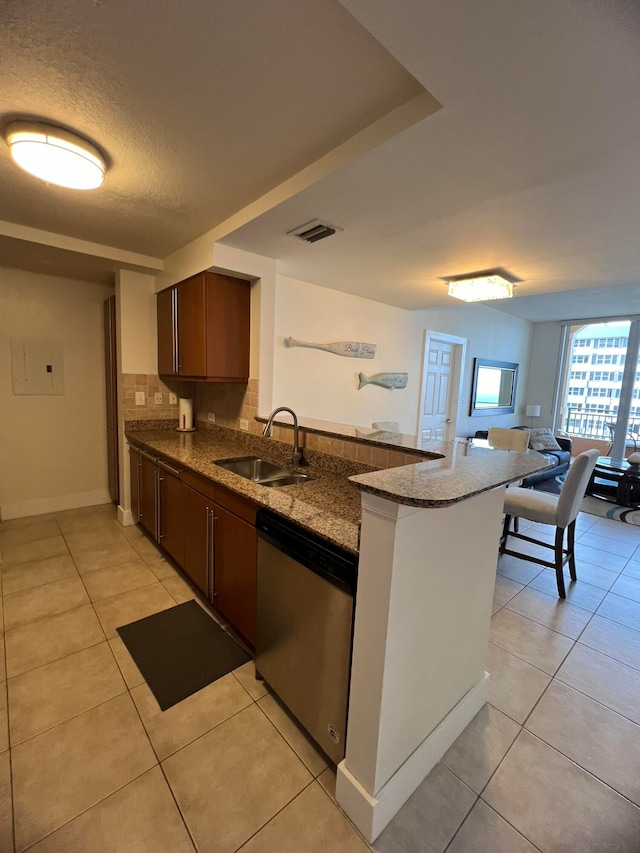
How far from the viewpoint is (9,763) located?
1.35 m

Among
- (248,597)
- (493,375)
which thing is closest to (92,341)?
(248,597)

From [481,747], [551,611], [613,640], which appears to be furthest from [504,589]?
[481,747]

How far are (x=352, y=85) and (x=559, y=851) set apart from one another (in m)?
2.55

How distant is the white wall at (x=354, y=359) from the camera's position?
3410 millimetres

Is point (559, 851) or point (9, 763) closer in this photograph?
point (559, 851)

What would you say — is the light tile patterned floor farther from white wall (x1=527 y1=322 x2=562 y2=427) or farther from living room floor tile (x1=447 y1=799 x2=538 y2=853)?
white wall (x1=527 y1=322 x2=562 y2=427)

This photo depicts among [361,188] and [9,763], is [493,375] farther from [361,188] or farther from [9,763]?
[9,763]

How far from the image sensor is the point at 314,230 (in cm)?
215

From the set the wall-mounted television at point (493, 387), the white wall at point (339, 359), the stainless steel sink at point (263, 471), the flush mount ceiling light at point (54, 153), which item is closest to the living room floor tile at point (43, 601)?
the stainless steel sink at point (263, 471)

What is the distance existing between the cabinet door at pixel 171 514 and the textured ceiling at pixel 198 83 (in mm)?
1746

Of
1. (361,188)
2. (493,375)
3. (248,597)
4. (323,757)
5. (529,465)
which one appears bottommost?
(323,757)

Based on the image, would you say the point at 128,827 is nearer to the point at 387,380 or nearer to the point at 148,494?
the point at 148,494

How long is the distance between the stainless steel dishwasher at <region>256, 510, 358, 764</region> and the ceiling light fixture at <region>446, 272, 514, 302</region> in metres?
2.50

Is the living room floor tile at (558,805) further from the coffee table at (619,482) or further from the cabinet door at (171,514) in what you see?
the coffee table at (619,482)
